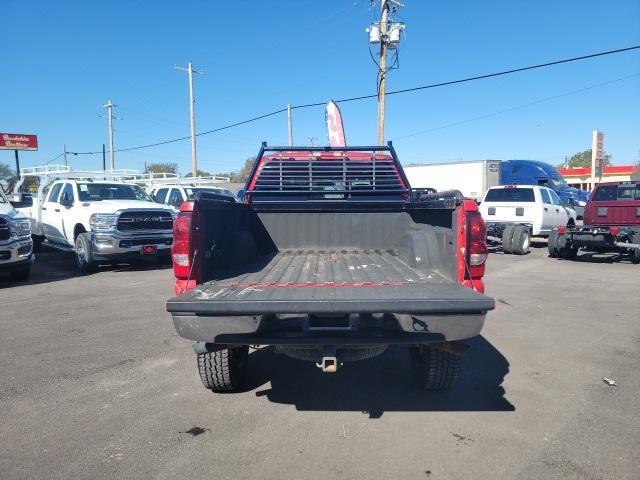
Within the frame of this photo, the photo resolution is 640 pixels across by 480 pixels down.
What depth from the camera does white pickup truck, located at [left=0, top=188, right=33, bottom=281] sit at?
884cm

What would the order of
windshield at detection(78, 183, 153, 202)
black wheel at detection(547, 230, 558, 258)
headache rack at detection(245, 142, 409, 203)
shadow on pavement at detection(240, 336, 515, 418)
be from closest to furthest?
shadow on pavement at detection(240, 336, 515, 418) → headache rack at detection(245, 142, 409, 203) → windshield at detection(78, 183, 153, 202) → black wheel at detection(547, 230, 558, 258)

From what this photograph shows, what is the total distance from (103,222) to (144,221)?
87 centimetres

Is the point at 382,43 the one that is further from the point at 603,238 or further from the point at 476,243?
the point at 476,243

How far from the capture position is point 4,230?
884 cm

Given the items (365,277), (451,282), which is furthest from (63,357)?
(451,282)

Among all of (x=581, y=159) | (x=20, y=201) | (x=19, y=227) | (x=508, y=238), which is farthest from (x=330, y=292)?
(x=581, y=159)

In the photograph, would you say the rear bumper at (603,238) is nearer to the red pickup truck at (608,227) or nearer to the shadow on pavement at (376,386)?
the red pickup truck at (608,227)

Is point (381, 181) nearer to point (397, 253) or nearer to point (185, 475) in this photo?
point (397, 253)

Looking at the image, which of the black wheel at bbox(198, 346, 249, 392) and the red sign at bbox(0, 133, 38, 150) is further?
the red sign at bbox(0, 133, 38, 150)

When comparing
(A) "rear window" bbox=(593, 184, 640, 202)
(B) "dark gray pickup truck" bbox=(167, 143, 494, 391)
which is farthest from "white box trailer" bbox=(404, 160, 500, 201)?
(B) "dark gray pickup truck" bbox=(167, 143, 494, 391)

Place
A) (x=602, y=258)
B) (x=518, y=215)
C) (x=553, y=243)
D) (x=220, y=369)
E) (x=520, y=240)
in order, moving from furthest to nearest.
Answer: (x=518, y=215) → (x=520, y=240) → (x=602, y=258) → (x=553, y=243) → (x=220, y=369)

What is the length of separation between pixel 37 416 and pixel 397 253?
11.8ft

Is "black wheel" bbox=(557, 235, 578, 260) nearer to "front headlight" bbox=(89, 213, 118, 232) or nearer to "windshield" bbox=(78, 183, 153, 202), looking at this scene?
"windshield" bbox=(78, 183, 153, 202)

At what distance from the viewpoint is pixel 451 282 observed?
3.58m
